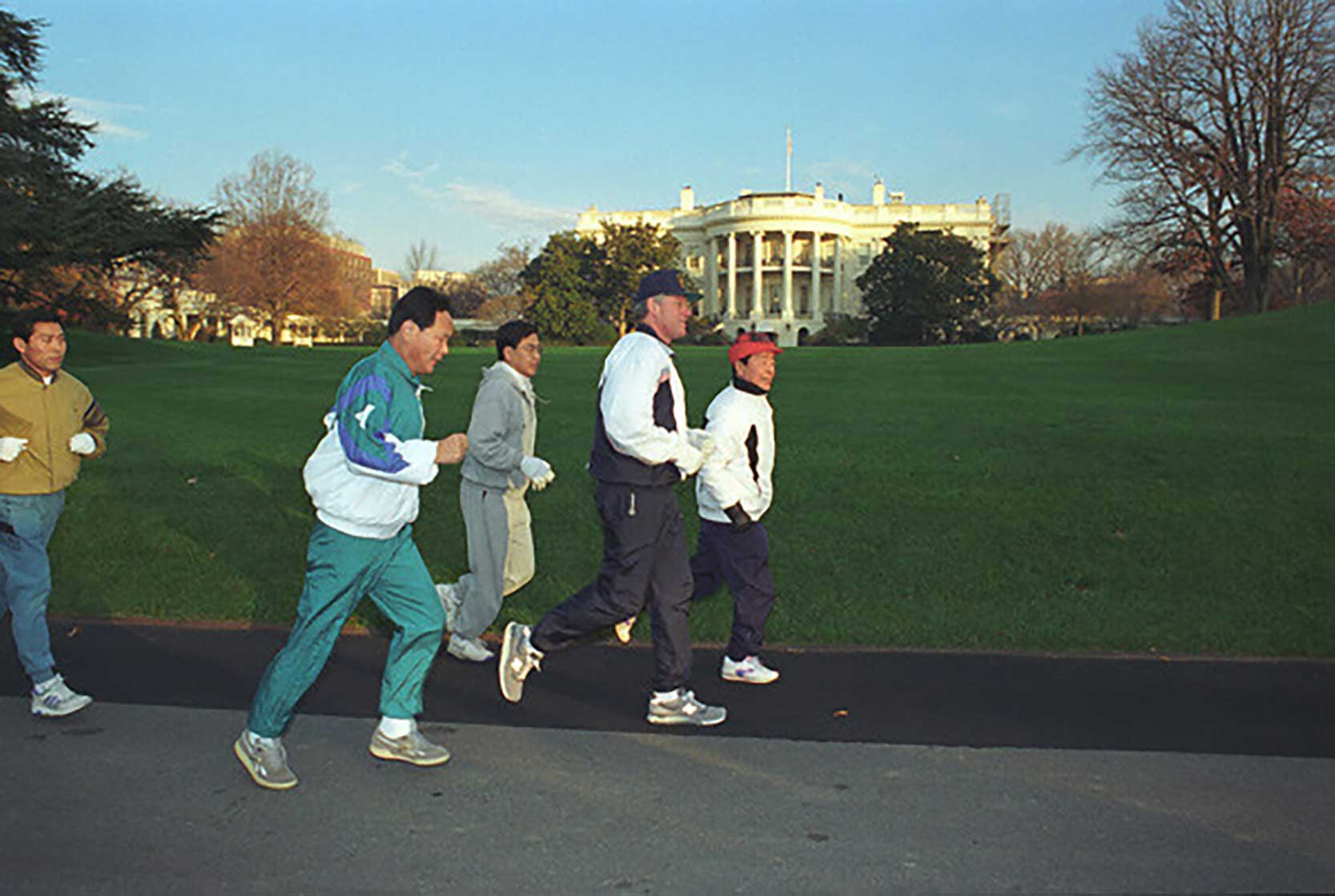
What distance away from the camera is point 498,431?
6.54 metres

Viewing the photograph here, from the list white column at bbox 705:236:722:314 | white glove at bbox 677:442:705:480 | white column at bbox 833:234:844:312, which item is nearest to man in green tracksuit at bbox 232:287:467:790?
white glove at bbox 677:442:705:480

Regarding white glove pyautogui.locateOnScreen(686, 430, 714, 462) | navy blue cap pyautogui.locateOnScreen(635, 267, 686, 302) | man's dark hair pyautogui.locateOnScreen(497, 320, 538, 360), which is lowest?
white glove pyautogui.locateOnScreen(686, 430, 714, 462)

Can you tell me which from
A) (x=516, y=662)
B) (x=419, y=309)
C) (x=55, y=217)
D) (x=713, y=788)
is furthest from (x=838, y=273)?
(x=713, y=788)

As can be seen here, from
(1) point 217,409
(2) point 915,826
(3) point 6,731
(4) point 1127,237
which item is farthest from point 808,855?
(4) point 1127,237

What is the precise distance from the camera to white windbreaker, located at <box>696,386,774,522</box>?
19.7ft

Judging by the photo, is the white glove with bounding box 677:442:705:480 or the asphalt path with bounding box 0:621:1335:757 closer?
the asphalt path with bounding box 0:621:1335:757

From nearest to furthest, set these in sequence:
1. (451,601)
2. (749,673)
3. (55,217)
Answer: (749,673) → (451,601) → (55,217)

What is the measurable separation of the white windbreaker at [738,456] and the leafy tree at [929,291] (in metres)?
61.1

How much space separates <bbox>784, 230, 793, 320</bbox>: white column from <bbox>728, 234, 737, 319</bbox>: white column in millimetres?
4108

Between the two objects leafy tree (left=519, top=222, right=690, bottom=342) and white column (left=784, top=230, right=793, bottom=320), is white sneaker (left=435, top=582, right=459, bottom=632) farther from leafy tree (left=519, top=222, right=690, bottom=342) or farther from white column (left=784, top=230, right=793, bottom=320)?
white column (left=784, top=230, right=793, bottom=320)

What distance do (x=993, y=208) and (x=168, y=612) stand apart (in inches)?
3785

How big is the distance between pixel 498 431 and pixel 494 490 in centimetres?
36

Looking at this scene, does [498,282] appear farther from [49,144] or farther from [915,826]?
[915,826]

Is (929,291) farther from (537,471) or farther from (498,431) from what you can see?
(537,471)
